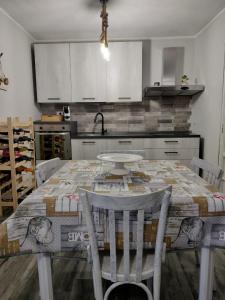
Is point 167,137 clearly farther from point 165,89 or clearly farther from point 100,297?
point 100,297

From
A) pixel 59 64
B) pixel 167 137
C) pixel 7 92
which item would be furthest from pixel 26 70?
pixel 167 137

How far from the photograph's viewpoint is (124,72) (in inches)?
136

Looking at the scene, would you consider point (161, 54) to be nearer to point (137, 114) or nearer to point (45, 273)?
point (137, 114)

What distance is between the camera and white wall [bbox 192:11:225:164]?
277cm

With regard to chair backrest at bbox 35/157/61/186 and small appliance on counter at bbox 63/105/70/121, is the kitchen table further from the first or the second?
small appliance on counter at bbox 63/105/70/121

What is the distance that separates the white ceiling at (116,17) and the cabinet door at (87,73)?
0.26 m

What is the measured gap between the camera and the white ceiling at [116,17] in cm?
247

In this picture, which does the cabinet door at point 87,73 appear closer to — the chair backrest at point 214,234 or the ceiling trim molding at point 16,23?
the ceiling trim molding at point 16,23

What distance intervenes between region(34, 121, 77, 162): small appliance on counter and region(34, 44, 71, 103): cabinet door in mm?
493

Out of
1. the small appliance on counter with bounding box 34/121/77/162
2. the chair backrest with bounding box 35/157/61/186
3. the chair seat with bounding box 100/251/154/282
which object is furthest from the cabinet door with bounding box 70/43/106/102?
the chair seat with bounding box 100/251/154/282

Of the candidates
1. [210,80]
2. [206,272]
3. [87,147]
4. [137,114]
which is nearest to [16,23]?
[87,147]

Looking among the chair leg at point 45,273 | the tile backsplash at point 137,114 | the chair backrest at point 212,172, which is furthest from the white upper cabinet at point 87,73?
the chair leg at point 45,273

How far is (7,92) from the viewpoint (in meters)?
2.74

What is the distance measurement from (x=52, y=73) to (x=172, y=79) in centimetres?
190
